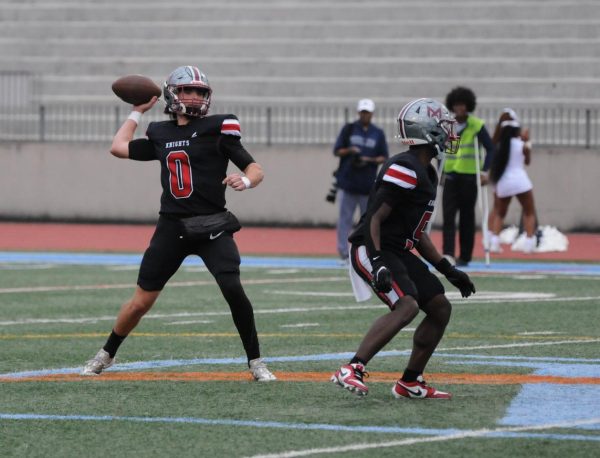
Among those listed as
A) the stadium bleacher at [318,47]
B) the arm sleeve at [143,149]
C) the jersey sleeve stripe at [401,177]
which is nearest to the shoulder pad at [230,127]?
the arm sleeve at [143,149]

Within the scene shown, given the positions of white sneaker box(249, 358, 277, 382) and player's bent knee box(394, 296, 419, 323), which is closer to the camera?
player's bent knee box(394, 296, 419, 323)

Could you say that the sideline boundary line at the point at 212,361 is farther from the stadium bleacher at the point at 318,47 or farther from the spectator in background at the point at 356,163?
the stadium bleacher at the point at 318,47

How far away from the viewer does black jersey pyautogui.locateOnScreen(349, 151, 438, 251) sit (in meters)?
7.93

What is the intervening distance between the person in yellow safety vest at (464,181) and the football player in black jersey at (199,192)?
8768mm

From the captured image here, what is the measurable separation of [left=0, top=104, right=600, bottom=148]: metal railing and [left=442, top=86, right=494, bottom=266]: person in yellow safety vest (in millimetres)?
7808

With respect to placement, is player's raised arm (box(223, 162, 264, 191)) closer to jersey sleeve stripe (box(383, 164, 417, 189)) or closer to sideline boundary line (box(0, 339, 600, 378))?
jersey sleeve stripe (box(383, 164, 417, 189))

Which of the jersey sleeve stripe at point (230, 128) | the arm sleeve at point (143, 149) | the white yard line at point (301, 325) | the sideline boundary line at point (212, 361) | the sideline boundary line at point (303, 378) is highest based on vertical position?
the jersey sleeve stripe at point (230, 128)

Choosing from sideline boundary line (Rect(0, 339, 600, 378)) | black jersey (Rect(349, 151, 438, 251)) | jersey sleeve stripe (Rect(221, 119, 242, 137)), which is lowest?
sideline boundary line (Rect(0, 339, 600, 378))

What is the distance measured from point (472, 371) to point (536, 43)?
20124 millimetres

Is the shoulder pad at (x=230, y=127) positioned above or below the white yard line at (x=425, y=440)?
above

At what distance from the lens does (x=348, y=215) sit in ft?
59.7

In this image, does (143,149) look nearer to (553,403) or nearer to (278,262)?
(553,403)

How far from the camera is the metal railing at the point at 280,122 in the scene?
A: 2541 cm

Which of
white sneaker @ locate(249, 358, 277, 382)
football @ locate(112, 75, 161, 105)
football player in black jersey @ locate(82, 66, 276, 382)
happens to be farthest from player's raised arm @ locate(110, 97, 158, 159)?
white sneaker @ locate(249, 358, 277, 382)
